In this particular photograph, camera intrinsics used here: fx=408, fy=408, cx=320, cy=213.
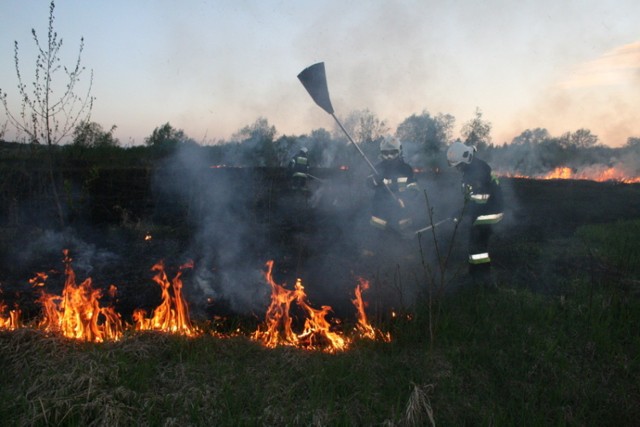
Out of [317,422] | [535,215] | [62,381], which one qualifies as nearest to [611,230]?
[535,215]

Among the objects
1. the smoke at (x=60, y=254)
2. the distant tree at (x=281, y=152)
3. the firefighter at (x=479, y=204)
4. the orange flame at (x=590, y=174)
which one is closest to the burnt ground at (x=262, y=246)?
the smoke at (x=60, y=254)

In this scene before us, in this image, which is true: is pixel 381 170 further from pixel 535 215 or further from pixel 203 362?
pixel 535 215

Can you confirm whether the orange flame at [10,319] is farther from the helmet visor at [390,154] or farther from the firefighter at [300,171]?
the firefighter at [300,171]

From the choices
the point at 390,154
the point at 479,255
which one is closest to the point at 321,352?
the point at 479,255

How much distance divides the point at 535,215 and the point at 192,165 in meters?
11.4

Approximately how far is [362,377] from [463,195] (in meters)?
5.32

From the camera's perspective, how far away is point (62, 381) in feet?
10.4

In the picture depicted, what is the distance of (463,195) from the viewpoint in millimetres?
7926

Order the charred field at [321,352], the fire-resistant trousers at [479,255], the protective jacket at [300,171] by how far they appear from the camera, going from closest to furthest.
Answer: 1. the charred field at [321,352]
2. the fire-resistant trousers at [479,255]
3. the protective jacket at [300,171]

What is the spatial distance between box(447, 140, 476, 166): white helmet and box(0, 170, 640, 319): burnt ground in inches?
58.4

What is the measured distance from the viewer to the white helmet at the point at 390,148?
7840mm

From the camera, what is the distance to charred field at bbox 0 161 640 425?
3.15m

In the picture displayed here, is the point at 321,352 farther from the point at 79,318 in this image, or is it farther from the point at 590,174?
the point at 590,174

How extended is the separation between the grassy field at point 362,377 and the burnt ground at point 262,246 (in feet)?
2.62
